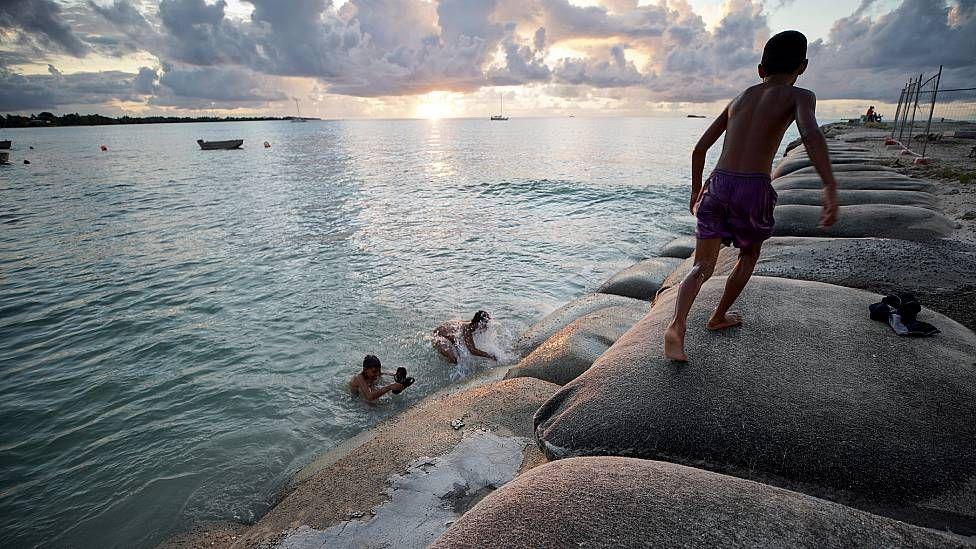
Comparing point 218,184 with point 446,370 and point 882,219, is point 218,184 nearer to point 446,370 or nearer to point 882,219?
point 446,370

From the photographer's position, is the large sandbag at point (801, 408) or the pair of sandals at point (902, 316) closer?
the large sandbag at point (801, 408)

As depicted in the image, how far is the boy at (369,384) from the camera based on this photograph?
6215mm

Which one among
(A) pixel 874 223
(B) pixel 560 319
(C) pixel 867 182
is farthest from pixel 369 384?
(C) pixel 867 182

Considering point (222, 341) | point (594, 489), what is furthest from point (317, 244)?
point (594, 489)

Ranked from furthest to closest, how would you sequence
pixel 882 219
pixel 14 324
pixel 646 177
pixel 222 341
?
pixel 646 177 → pixel 14 324 → pixel 222 341 → pixel 882 219

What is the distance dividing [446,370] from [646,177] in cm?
2939

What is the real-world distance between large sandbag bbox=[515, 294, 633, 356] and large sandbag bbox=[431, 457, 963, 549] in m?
5.01

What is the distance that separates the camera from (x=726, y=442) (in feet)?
9.16

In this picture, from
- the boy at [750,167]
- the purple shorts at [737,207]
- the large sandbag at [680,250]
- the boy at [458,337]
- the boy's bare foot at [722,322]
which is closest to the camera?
the boy at [750,167]

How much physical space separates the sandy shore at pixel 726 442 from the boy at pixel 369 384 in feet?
→ 1.92

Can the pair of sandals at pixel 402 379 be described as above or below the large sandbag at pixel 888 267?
below

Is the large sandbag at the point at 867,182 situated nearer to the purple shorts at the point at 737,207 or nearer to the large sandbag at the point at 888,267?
the large sandbag at the point at 888,267

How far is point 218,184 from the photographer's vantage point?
29891 millimetres

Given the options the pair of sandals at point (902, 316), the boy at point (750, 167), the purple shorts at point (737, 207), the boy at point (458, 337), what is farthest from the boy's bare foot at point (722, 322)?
the boy at point (458, 337)
